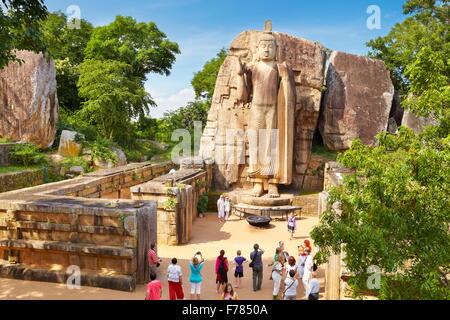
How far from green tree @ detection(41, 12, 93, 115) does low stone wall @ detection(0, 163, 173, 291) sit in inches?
662

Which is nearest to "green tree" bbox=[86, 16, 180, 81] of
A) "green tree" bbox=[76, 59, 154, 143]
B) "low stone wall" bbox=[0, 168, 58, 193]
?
"green tree" bbox=[76, 59, 154, 143]

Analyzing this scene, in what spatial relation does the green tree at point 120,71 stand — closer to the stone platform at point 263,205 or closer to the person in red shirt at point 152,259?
the stone platform at point 263,205

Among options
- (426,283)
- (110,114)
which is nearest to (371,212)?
(426,283)

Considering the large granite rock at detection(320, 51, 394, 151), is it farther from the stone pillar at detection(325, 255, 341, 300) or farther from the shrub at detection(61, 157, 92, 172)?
the stone pillar at detection(325, 255, 341, 300)

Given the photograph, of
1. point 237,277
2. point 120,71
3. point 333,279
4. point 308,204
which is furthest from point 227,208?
point 120,71

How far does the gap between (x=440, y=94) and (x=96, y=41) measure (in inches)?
1014

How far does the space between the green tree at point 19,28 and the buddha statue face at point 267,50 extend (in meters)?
9.19

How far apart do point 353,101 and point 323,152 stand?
2.97 meters

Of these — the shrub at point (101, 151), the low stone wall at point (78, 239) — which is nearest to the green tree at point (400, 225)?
the low stone wall at point (78, 239)

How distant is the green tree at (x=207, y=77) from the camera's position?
30.1 meters

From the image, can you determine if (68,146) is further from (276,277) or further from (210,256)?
(276,277)

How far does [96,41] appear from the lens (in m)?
26.5

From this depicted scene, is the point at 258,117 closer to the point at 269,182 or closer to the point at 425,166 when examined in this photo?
the point at 269,182

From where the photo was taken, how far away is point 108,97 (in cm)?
2025
